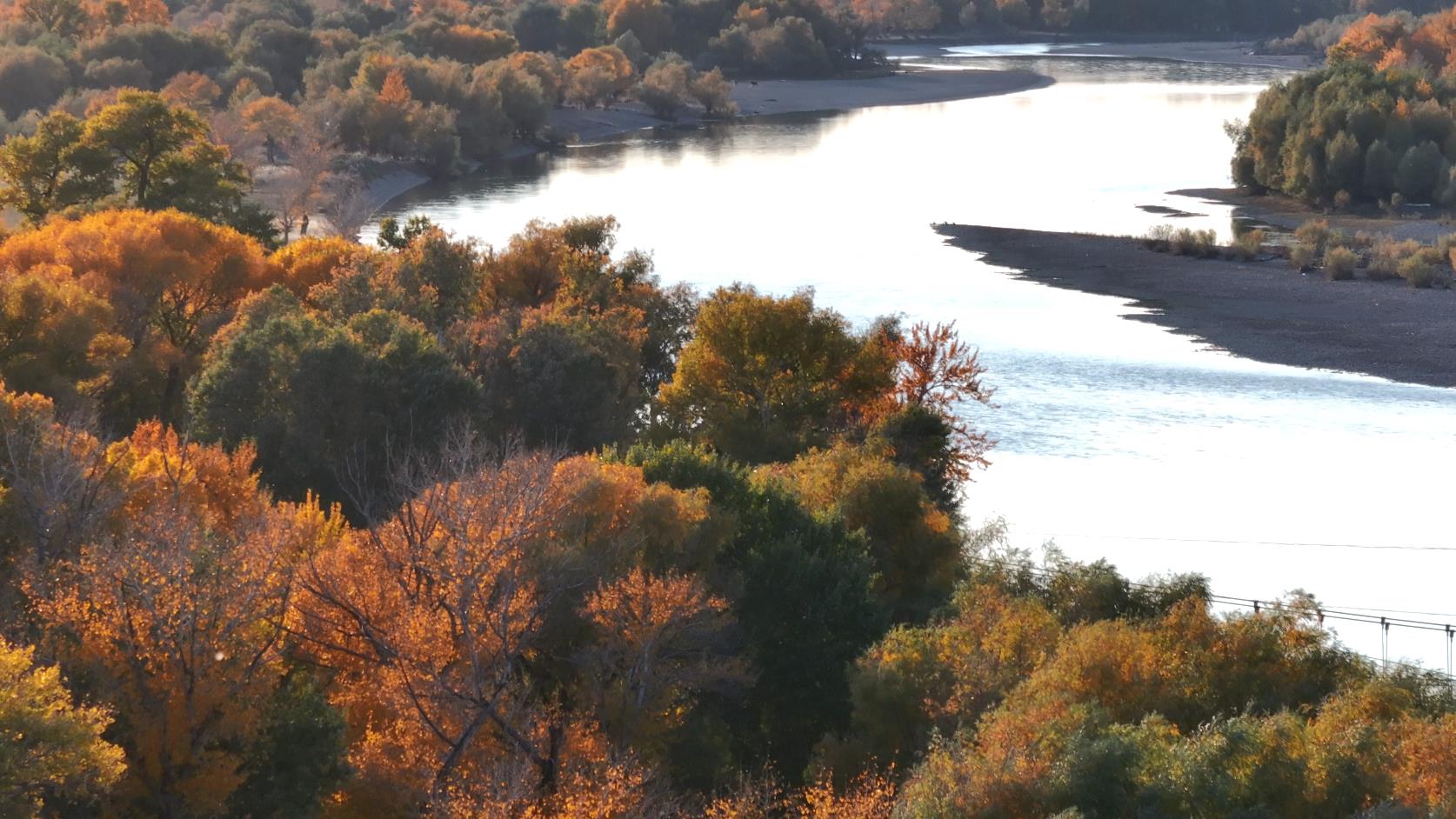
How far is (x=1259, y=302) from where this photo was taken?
183 feet

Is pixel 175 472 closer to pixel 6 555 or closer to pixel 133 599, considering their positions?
pixel 6 555

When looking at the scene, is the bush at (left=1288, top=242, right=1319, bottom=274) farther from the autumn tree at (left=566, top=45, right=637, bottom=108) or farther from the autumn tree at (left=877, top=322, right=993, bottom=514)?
the autumn tree at (left=566, top=45, right=637, bottom=108)

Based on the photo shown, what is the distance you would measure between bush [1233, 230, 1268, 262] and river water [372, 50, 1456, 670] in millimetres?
4311

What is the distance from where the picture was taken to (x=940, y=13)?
581ft

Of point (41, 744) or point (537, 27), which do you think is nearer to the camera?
point (41, 744)

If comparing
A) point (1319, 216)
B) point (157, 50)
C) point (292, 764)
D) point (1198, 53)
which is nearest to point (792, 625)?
point (292, 764)

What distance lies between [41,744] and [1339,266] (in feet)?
176

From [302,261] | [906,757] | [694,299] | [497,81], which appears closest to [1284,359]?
[694,299]

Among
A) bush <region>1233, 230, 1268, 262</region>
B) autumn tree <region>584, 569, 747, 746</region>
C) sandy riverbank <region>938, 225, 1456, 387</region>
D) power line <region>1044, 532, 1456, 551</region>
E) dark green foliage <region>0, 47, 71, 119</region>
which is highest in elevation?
dark green foliage <region>0, 47, 71, 119</region>

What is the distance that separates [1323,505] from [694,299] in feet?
56.1

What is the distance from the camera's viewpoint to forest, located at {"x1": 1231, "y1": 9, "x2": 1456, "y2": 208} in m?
75.7

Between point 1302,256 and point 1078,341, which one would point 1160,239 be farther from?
point 1078,341

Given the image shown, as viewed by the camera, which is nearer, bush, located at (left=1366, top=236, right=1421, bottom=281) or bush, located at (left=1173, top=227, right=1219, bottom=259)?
bush, located at (left=1366, top=236, right=1421, bottom=281)

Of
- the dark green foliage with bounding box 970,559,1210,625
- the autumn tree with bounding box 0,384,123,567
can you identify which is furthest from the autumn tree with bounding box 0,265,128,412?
the dark green foliage with bounding box 970,559,1210,625
